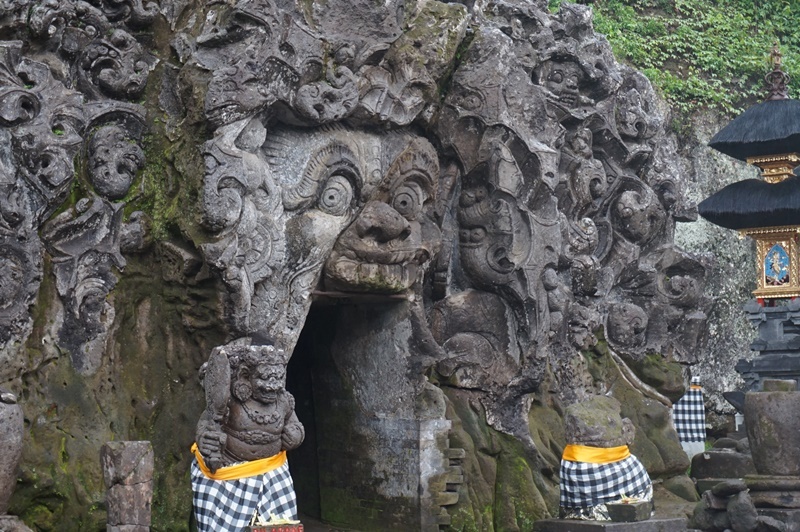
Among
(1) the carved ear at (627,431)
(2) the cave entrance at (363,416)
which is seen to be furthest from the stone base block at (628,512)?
(2) the cave entrance at (363,416)

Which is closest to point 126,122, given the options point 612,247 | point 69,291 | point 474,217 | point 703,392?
point 69,291

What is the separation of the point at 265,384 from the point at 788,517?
195 inches

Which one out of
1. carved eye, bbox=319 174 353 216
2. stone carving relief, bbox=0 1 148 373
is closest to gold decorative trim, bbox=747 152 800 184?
carved eye, bbox=319 174 353 216

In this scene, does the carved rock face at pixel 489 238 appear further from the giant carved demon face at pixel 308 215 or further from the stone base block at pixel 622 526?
the stone base block at pixel 622 526

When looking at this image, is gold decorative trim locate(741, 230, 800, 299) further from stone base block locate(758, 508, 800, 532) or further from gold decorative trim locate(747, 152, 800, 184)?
stone base block locate(758, 508, 800, 532)

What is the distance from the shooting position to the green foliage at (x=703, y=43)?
23.2 m

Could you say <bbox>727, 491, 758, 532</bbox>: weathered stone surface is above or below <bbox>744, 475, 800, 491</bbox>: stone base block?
below

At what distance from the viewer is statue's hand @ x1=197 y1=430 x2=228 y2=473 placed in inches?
414

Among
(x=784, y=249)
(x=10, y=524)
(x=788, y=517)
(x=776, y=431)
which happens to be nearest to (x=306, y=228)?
(x=10, y=524)

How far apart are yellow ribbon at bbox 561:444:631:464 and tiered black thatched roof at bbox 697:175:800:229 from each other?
209 inches

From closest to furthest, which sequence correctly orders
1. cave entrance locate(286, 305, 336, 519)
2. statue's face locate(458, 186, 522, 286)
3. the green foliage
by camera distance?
1. cave entrance locate(286, 305, 336, 519)
2. statue's face locate(458, 186, 522, 286)
3. the green foliage

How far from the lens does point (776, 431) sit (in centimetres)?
1267

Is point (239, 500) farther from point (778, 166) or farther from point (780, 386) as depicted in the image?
point (778, 166)

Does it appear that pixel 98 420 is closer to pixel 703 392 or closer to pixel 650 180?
pixel 650 180
